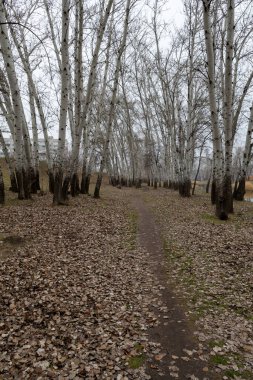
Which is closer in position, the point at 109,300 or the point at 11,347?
the point at 11,347

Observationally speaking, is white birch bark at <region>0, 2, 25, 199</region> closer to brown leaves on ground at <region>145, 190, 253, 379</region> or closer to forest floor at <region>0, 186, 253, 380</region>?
forest floor at <region>0, 186, 253, 380</region>

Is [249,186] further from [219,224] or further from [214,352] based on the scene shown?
[214,352]

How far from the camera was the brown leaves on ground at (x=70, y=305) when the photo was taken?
4.01 meters

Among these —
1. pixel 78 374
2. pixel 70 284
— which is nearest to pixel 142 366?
pixel 78 374

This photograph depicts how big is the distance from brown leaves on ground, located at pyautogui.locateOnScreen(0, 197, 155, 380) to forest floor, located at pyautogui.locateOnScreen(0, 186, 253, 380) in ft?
0.06

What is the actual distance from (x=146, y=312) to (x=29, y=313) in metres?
2.08

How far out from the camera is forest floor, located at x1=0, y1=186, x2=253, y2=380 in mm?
3984

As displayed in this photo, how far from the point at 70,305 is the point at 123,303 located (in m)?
1.00

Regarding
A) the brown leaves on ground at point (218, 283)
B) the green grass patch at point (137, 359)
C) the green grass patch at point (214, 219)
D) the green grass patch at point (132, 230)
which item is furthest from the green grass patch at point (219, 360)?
the green grass patch at point (214, 219)

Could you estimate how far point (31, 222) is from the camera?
1009cm

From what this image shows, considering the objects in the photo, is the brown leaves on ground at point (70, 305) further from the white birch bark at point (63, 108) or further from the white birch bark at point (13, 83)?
the white birch bark at point (13, 83)

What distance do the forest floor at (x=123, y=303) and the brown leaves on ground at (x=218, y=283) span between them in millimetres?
20

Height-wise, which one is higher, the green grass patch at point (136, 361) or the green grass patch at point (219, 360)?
the green grass patch at point (219, 360)

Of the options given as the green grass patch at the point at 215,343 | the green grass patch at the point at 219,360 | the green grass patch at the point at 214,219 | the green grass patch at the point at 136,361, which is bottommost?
the green grass patch at the point at 136,361
